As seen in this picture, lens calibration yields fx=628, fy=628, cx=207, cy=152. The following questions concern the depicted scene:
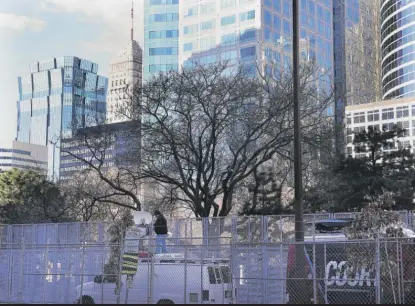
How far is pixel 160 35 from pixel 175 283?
9429 centimetres

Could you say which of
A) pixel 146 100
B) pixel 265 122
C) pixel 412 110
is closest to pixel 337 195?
pixel 265 122

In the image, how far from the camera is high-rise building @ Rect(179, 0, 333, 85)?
284 ft

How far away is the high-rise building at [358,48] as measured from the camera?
11538 centimetres

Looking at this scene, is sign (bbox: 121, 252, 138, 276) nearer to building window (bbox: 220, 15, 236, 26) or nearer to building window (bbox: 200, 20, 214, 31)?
building window (bbox: 220, 15, 236, 26)

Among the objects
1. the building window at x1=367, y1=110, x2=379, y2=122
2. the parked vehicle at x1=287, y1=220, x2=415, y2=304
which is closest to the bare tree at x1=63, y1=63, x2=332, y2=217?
the parked vehicle at x1=287, y1=220, x2=415, y2=304

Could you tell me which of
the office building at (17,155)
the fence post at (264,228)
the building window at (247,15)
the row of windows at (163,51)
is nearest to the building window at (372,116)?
the building window at (247,15)

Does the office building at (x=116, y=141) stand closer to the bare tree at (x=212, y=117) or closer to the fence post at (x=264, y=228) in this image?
the bare tree at (x=212, y=117)

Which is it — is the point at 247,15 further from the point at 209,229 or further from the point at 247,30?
the point at 209,229

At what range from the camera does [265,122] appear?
1129 inches

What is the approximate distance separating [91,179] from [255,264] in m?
39.2

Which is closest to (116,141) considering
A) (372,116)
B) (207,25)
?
(207,25)

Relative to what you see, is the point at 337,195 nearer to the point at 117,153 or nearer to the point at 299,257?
the point at 117,153

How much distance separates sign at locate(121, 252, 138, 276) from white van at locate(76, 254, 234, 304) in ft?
0.96

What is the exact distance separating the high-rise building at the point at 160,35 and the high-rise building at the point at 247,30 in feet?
19.0
